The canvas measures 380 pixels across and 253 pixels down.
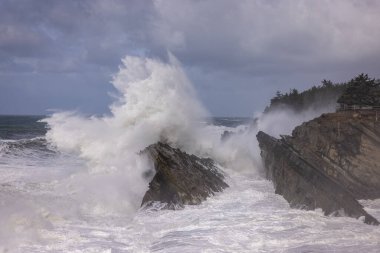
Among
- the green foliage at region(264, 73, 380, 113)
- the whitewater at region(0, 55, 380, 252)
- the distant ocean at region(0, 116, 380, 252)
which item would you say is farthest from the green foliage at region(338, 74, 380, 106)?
the distant ocean at region(0, 116, 380, 252)

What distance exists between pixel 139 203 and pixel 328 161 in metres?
8.65

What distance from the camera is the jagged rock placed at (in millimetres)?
16094

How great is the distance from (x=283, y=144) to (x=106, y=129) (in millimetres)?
11580

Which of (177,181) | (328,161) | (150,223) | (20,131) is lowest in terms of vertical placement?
(150,223)

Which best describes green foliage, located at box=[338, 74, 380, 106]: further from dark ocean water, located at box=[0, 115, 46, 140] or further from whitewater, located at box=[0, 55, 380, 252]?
dark ocean water, located at box=[0, 115, 46, 140]

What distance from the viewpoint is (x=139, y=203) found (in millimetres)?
16422

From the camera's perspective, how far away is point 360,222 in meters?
13.5

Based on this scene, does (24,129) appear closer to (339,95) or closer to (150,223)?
(339,95)

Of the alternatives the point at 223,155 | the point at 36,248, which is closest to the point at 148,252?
the point at 36,248

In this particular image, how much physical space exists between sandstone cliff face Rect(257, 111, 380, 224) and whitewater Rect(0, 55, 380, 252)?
0.80 metres

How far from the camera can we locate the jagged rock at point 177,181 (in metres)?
16.1

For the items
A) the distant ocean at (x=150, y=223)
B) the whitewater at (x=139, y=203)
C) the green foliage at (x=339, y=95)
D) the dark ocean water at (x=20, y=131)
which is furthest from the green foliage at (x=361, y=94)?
the dark ocean water at (x=20, y=131)

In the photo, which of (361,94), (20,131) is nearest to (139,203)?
(361,94)

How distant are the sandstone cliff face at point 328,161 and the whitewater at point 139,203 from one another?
0.80 meters
